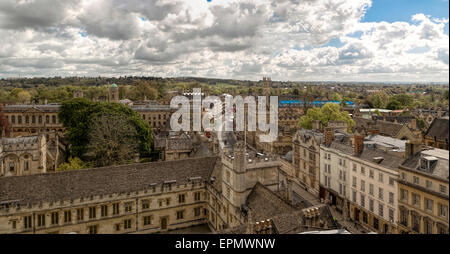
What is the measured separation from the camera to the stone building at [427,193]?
5009 mm

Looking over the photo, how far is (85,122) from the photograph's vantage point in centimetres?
4128

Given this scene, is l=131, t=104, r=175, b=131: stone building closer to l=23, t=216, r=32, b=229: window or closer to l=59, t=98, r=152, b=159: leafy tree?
l=59, t=98, r=152, b=159: leafy tree

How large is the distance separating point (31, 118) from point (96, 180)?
50.3m

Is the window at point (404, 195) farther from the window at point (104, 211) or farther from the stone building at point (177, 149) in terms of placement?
the stone building at point (177, 149)

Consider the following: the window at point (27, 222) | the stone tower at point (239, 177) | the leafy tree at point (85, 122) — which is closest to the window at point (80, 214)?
the window at point (27, 222)

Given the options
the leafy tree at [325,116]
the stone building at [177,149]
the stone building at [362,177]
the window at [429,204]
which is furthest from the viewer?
the leafy tree at [325,116]

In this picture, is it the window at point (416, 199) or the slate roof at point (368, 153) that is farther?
the slate roof at point (368, 153)

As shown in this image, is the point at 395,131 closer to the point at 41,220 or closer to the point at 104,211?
the point at 104,211

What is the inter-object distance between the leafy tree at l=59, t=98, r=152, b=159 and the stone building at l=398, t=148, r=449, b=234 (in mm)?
35129

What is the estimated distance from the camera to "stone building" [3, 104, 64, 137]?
61.9 meters

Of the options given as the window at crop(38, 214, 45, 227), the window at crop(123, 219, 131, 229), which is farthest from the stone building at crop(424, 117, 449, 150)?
the window at crop(38, 214, 45, 227)

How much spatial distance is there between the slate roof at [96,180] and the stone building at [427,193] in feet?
63.5
